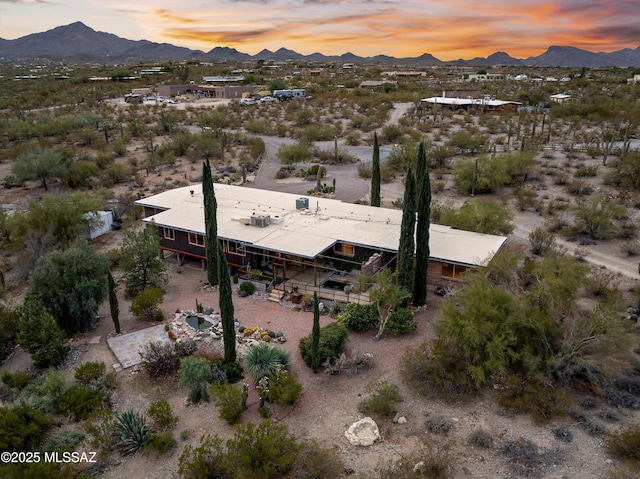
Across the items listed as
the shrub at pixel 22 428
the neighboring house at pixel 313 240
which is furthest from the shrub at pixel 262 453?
the neighboring house at pixel 313 240

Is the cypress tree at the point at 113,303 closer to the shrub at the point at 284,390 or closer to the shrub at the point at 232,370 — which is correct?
the shrub at the point at 232,370

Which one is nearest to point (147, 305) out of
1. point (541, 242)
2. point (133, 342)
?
point (133, 342)

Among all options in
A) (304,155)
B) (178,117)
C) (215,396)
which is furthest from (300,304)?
(178,117)

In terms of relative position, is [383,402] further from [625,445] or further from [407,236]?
[407,236]

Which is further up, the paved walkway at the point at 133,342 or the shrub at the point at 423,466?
the shrub at the point at 423,466

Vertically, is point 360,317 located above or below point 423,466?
above

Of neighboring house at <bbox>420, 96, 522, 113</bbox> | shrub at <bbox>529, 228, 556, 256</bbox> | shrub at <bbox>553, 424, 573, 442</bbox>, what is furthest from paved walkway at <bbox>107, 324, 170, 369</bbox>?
neighboring house at <bbox>420, 96, 522, 113</bbox>
